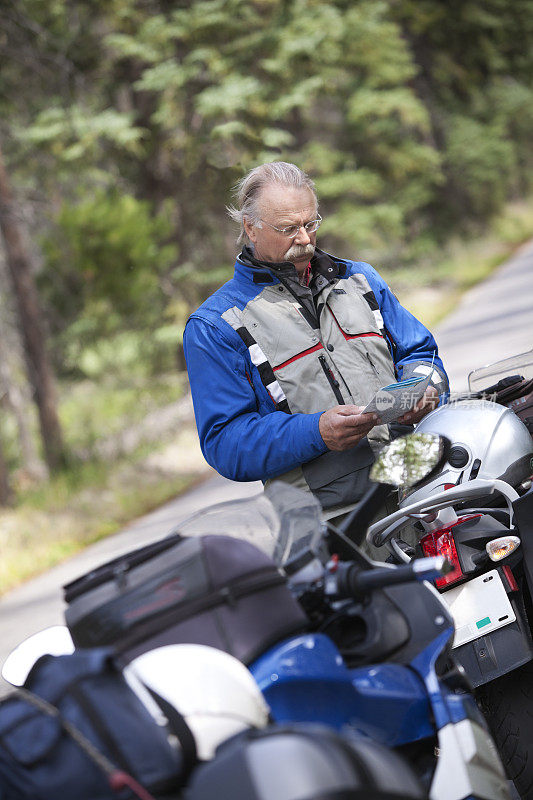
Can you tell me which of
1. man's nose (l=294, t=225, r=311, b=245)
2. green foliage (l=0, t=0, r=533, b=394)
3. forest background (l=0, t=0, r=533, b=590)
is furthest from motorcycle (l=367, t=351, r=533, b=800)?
green foliage (l=0, t=0, r=533, b=394)

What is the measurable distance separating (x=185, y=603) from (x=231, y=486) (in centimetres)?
870

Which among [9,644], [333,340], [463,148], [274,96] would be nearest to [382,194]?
[463,148]

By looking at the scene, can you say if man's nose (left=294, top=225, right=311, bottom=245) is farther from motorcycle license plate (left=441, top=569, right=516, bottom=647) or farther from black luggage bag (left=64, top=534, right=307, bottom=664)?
black luggage bag (left=64, top=534, right=307, bottom=664)

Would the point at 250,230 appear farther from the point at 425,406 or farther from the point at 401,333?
the point at 425,406

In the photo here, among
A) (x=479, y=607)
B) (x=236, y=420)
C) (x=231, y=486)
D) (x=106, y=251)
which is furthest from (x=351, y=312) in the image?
(x=106, y=251)

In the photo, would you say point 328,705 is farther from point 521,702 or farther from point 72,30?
point 72,30

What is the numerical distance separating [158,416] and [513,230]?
2144 centimetres

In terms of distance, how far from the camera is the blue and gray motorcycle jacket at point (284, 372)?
128 inches

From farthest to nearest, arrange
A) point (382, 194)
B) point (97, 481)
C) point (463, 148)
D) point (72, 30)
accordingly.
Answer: point (463, 148)
point (382, 194)
point (72, 30)
point (97, 481)

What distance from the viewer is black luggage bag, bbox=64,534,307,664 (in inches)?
82.2

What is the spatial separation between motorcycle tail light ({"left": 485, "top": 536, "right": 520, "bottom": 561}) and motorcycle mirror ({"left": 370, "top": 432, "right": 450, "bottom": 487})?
34 cm

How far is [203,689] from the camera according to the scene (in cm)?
186

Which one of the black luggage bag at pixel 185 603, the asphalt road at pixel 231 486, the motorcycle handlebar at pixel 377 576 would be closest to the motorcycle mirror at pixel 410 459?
the motorcycle handlebar at pixel 377 576

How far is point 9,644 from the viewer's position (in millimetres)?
7375
